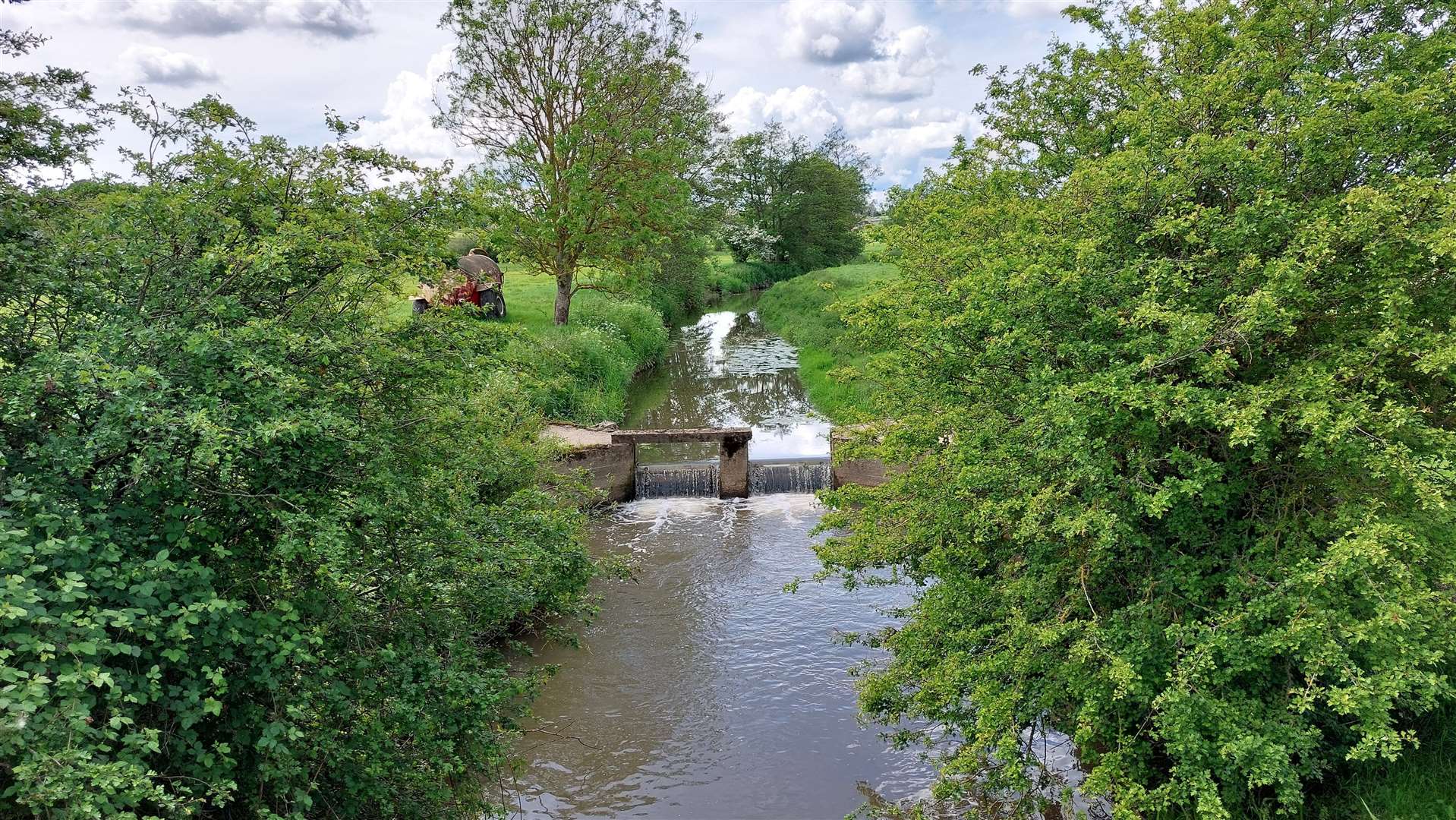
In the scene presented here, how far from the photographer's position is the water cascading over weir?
766 inches

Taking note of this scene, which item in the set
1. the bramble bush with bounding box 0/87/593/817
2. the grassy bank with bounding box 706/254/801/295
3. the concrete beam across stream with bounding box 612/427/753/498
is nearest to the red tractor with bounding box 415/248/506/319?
the concrete beam across stream with bounding box 612/427/753/498

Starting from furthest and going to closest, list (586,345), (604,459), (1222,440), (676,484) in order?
(586,345), (676,484), (604,459), (1222,440)

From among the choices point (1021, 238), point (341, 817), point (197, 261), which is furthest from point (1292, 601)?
point (197, 261)

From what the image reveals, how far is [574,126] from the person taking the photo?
25.3 m

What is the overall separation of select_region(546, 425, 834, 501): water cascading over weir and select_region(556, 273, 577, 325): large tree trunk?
9.10 meters

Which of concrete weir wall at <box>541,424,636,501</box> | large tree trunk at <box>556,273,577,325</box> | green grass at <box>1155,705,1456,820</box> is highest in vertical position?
large tree trunk at <box>556,273,577,325</box>

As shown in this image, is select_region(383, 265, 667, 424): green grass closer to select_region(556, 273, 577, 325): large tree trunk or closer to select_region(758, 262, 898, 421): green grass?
select_region(556, 273, 577, 325): large tree trunk

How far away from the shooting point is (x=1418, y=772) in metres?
6.03

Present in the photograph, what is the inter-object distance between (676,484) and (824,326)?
17956 millimetres

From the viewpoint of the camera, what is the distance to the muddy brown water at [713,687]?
9.52 meters

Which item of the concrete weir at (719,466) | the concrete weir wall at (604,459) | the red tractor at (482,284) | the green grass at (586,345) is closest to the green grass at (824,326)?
the concrete weir at (719,466)

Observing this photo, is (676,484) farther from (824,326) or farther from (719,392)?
(824,326)

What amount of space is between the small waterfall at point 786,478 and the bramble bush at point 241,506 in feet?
42.8

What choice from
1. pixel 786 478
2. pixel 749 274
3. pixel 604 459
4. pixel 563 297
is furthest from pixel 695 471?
pixel 749 274
